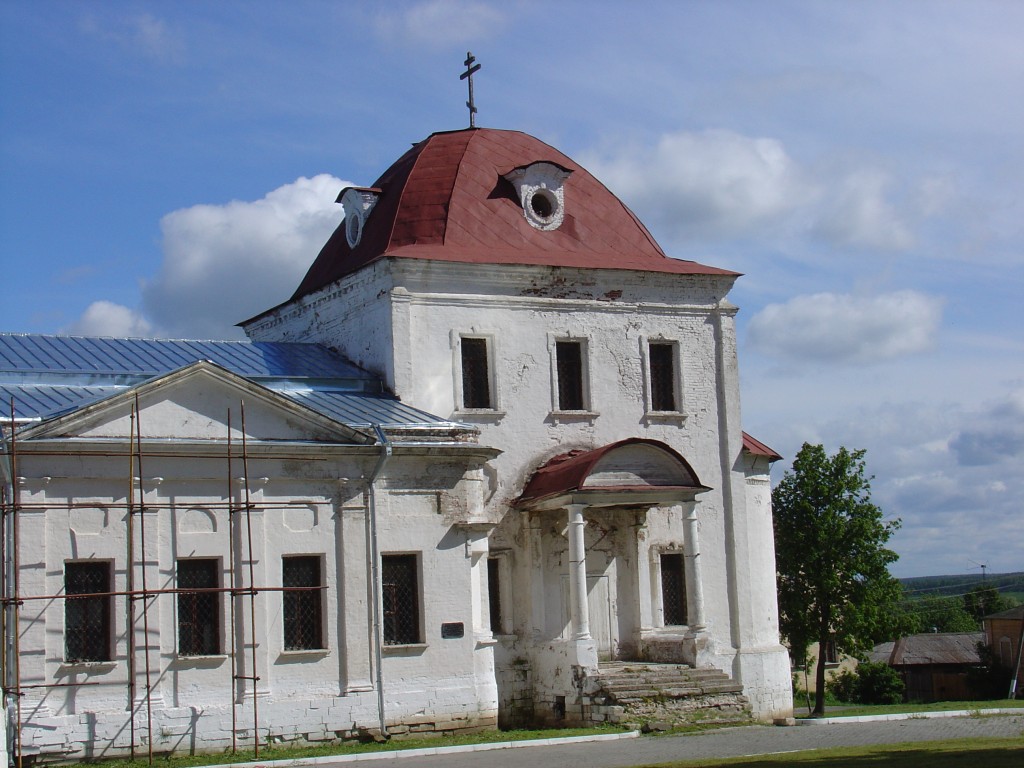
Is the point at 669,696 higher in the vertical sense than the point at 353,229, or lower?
lower

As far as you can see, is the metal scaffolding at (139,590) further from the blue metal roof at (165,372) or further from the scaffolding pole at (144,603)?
Result: the blue metal roof at (165,372)

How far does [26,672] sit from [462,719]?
604 centimetres

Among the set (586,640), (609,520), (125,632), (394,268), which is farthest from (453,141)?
(125,632)

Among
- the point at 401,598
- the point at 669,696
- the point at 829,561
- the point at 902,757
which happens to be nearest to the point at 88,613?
the point at 401,598

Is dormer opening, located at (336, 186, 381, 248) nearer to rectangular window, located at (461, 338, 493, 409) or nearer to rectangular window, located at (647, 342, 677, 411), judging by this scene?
rectangular window, located at (461, 338, 493, 409)

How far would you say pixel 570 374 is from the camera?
22875 mm

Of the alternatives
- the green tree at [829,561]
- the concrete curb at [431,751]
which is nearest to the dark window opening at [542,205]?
the concrete curb at [431,751]

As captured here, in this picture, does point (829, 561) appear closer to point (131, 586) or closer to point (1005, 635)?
point (131, 586)

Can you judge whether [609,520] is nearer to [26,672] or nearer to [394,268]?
[394,268]

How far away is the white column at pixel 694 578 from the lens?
71.7ft

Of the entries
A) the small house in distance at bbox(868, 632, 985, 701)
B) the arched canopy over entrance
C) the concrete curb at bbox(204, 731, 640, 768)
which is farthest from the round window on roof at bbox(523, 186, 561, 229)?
the small house in distance at bbox(868, 632, 985, 701)

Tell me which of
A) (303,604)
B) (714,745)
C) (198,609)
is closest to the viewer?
(714,745)

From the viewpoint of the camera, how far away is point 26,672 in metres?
16.7

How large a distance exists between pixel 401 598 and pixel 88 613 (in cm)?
439
